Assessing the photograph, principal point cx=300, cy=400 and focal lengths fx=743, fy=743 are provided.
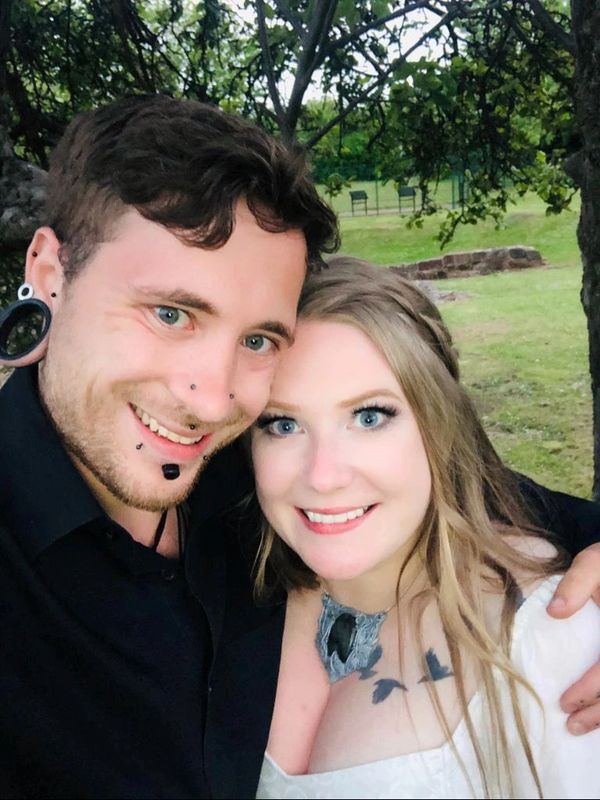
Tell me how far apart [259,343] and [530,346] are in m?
5.31

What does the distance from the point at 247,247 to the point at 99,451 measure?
0.52 metres

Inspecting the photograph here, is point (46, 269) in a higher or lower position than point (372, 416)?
higher

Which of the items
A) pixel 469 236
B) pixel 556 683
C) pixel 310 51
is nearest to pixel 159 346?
pixel 556 683

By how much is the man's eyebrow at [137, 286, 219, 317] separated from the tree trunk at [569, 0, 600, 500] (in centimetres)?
155

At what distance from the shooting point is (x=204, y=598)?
5.28 ft

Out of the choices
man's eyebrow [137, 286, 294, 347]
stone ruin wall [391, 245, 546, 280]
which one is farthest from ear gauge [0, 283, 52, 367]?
stone ruin wall [391, 245, 546, 280]

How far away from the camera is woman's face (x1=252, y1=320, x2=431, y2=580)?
57.3 inches

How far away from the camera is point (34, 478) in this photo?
152 centimetres

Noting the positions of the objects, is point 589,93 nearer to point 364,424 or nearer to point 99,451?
point 364,424

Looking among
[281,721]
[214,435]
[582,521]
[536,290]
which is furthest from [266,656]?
[536,290]

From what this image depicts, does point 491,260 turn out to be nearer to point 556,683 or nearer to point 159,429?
point 159,429

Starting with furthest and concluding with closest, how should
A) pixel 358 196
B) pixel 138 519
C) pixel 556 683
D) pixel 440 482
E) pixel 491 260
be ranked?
pixel 491 260
pixel 358 196
pixel 138 519
pixel 440 482
pixel 556 683

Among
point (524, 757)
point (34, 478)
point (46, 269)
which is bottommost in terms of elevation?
point (524, 757)

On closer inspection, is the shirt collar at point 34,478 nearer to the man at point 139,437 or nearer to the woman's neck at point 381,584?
the man at point 139,437
